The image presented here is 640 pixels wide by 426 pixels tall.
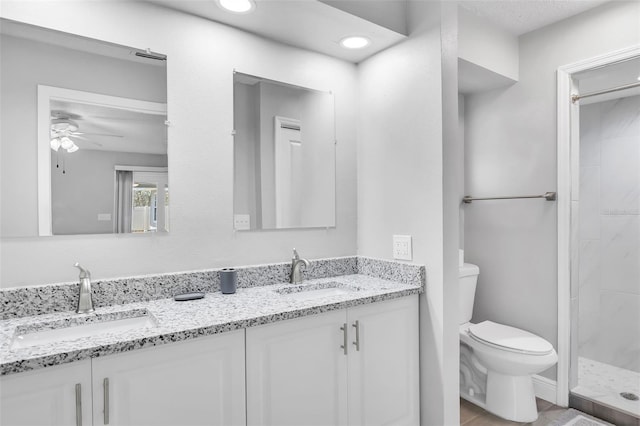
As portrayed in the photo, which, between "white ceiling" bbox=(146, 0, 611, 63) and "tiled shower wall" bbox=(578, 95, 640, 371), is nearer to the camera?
"white ceiling" bbox=(146, 0, 611, 63)

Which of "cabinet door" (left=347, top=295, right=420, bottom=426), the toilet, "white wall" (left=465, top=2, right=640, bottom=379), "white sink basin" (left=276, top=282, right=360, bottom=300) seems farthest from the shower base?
"white sink basin" (left=276, top=282, right=360, bottom=300)

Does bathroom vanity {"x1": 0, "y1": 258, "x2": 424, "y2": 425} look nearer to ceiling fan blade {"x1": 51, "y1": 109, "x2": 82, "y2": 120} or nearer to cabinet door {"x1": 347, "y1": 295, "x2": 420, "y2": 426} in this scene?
cabinet door {"x1": 347, "y1": 295, "x2": 420, "y2": 426}

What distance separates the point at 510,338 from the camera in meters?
2.28

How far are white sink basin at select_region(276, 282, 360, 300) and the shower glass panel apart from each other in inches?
72.5

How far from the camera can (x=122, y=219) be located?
154cm

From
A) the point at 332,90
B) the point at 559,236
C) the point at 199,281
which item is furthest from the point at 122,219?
the point at 559,236

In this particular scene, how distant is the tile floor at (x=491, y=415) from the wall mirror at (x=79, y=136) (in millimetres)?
2026

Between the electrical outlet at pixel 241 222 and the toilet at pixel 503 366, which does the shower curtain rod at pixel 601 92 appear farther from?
the electrical outlet at pixel 241 222

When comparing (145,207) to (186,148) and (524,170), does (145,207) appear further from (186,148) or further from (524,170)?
(524,170)

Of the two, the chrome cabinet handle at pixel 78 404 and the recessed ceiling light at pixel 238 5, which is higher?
the recessed ceiling light at pixel 238 5

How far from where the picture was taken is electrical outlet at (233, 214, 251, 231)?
5.98ft

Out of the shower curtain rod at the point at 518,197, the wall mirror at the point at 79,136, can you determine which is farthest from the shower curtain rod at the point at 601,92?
the wall mirror at the point at 79,136

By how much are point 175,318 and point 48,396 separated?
0.39m

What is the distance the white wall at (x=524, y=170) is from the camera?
230 cm
